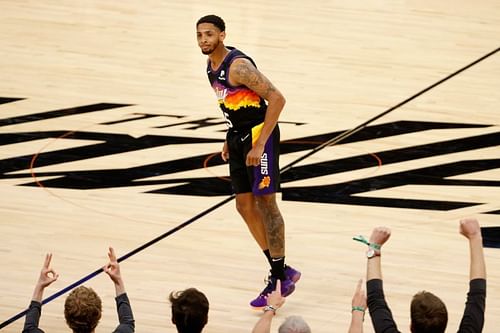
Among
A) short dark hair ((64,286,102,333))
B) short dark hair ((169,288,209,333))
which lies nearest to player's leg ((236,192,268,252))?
short dark hair ((64,286,102,333))

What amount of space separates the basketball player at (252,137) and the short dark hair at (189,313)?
93.1 inches

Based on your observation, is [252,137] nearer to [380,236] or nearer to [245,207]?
[245,207]

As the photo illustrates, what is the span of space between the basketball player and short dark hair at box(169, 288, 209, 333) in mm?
2364

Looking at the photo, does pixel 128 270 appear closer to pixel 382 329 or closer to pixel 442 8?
pixel 382 329

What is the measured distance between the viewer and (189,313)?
17.2 feet

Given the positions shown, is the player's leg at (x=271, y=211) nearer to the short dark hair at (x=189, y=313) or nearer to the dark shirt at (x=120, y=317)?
the dark shirt at (x=120, y=317)

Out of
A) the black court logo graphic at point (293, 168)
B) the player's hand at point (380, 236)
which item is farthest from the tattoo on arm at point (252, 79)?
the black court logo graphic at point (293, 168)

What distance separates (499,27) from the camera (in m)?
16.6

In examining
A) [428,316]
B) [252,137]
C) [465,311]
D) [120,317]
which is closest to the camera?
[428,316]

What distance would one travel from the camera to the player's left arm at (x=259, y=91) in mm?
7574

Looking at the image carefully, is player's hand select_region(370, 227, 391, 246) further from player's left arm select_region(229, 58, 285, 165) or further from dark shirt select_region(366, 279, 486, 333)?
player's left arm select_region(229, 58, 285, 165)

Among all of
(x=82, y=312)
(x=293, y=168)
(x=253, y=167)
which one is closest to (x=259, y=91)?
(x=253, y=167)

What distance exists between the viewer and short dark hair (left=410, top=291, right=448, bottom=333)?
16.2 feet

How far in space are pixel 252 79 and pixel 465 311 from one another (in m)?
2.86
